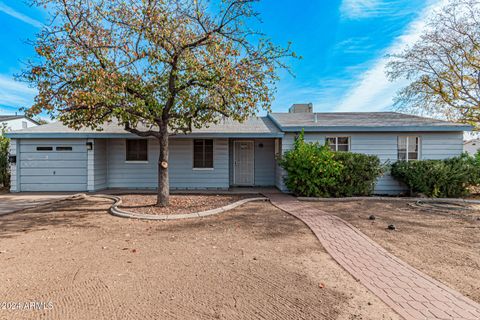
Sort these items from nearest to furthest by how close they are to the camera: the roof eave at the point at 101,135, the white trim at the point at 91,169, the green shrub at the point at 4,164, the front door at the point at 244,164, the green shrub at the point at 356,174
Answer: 1. the green shrub at the point at 356,174
2. the roof eave at the point at 101,135
3. the white trim at the point at 91,169
4. the green shrub at the point at 4,164
5. the front door at the point at 244,164

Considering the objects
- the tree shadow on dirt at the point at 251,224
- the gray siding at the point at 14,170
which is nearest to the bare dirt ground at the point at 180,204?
the tree shadow on dirt at the point at 251,224

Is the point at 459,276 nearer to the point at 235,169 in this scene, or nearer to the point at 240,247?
the point at 240,247

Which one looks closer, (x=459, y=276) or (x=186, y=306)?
(x=186, y=306)

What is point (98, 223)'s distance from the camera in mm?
5922

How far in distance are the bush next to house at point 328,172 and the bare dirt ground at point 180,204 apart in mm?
2191

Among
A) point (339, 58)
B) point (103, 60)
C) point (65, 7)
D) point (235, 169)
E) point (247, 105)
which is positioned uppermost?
point (339, 58)

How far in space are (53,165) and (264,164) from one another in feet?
31.9

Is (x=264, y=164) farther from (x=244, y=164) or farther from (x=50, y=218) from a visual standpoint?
(x=50, y=218)

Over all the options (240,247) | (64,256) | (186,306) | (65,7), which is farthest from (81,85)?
(186,306)

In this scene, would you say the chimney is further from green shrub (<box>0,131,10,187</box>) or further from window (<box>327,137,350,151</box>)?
green shrub (<box>0,131,10,187</box>)

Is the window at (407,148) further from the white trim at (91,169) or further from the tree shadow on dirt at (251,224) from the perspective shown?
the white trim at (91,169)

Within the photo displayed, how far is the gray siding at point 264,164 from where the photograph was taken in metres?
12.0

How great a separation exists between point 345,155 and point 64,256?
8.80 m

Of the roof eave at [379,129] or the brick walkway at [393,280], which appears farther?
the roof eave at [379,129]
